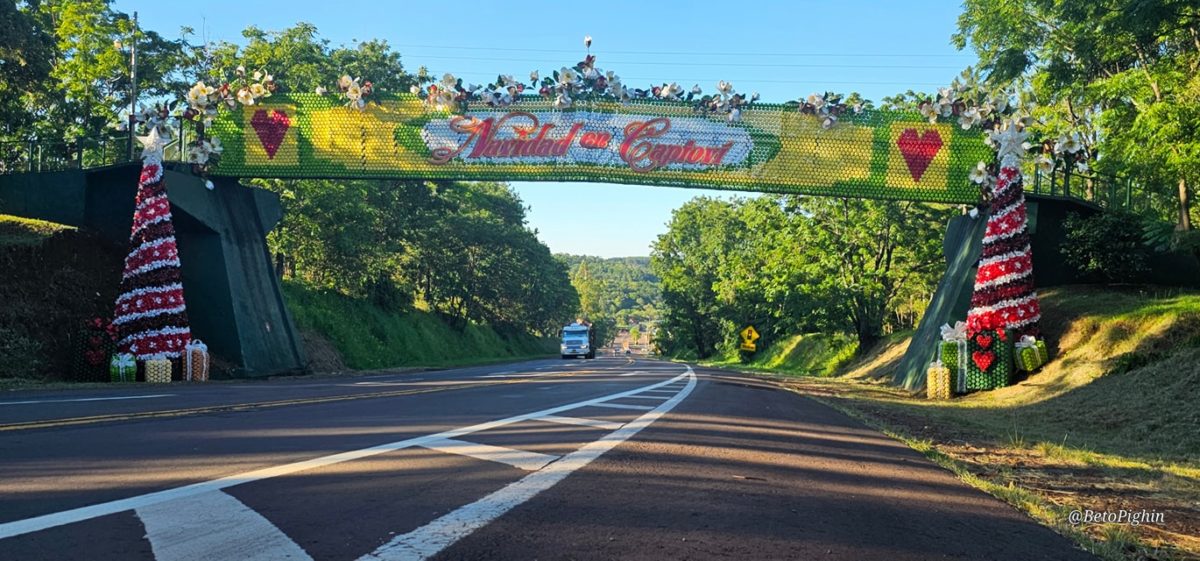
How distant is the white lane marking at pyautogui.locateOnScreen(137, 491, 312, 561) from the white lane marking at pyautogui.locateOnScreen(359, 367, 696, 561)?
0.44 m

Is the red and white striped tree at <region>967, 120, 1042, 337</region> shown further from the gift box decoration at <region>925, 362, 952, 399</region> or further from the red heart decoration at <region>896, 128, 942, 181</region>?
the red heart decoration at <region>896, 128, 942, 181</region>

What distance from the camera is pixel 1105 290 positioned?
859 inches

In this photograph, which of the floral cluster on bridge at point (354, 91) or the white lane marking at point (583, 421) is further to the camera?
the floral cluster on bridge at point (354, 91)

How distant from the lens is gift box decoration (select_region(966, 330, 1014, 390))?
20422mm

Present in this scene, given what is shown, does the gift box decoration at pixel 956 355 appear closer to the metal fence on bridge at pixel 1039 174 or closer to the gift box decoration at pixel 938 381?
the gift box decoration at pixel 938 381

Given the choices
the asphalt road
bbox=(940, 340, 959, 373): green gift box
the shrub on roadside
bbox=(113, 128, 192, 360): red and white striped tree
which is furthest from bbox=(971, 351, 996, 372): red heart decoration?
bbox=(113, 128, 192, 360): red and white striped tree

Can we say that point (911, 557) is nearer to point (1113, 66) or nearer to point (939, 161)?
point (939, 161)

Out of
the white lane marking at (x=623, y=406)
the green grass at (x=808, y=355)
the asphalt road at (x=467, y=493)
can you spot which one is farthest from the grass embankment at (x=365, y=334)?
the asphalt road at (x=467, y=493)

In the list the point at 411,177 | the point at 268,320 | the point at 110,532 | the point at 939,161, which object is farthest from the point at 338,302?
the point at 110,532

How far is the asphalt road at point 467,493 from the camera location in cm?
422

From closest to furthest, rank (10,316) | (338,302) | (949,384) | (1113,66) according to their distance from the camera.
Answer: (10,316)
(949,384)
(1113,66)
(338,302)

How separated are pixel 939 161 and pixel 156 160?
20.4m

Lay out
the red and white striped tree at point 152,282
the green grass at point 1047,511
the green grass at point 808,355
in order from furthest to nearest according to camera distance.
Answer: the green grass at point 808,355 < the red and white striped tree at point 152,282 < the green grass at point 1047,511

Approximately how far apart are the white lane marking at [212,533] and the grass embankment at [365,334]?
2693cm
